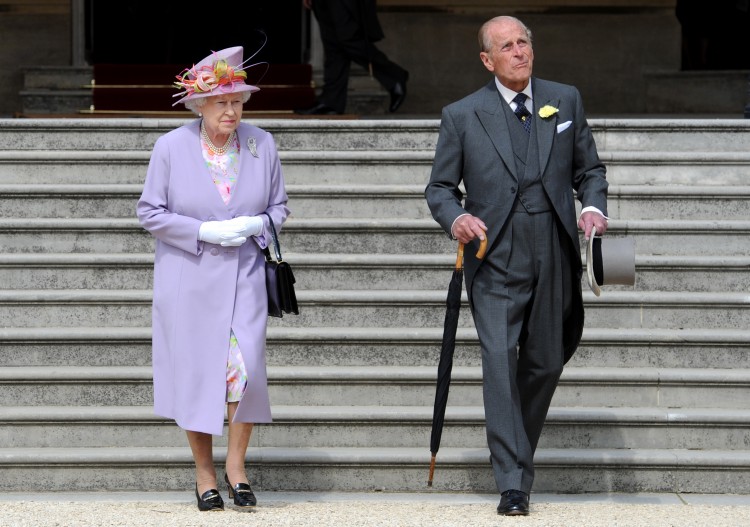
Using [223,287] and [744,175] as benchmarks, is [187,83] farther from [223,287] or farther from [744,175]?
[744,175]

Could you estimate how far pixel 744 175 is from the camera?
8.88 metres

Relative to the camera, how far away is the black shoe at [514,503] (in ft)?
20.8

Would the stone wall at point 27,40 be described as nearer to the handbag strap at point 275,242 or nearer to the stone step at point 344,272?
the stone step at point 344,272

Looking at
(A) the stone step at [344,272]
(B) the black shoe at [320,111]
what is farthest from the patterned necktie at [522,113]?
(B) the black shoe at [320,111]

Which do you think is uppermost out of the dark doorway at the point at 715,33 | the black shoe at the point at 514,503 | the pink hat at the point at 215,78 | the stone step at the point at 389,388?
the dark doorway at the point at 715,33

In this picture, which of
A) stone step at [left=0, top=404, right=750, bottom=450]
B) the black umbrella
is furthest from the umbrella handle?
stone step at [left=0, top=404, right=750, bottom=450]

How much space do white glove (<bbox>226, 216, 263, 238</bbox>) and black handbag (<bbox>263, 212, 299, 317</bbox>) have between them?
0.10 m

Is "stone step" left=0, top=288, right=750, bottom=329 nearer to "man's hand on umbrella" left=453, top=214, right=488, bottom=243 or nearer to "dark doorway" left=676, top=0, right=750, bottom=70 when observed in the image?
"man's hand on umbrella" left=453, top=214, right=488, bottom=243

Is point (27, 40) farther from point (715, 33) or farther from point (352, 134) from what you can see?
point (715, 33)

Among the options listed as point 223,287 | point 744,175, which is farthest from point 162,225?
point 744,175

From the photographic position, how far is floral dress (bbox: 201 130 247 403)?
21.2 ft

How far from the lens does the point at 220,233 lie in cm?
641

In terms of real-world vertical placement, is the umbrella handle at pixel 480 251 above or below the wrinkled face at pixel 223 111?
below

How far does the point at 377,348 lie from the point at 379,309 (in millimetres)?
294
